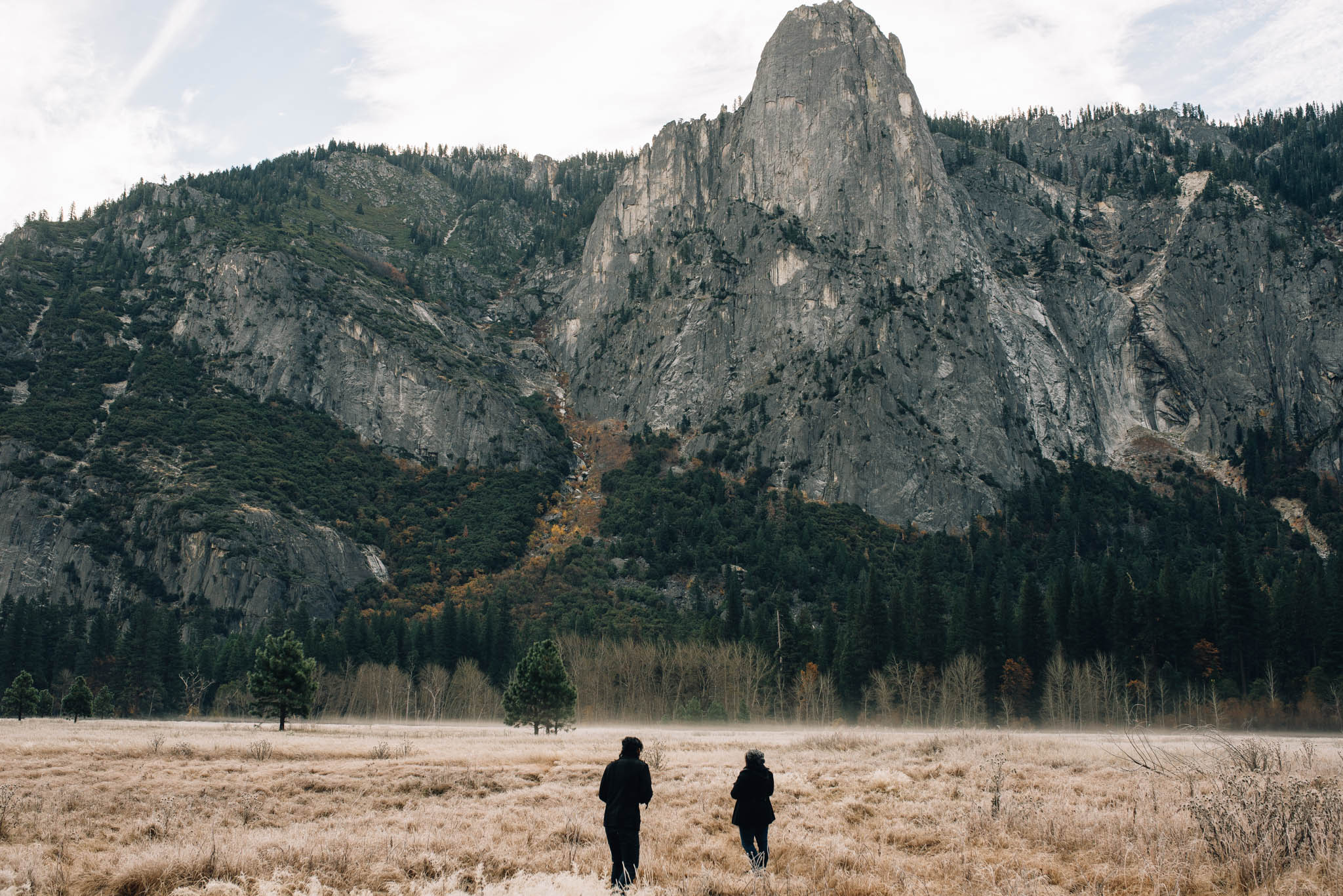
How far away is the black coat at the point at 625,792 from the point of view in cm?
1334

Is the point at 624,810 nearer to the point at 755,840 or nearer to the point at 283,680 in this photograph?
the point at 755,840

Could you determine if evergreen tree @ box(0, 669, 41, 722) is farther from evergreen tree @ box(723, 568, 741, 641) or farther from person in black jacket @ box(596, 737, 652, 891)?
person in black jacket @ box(596, 737, 652, 891)

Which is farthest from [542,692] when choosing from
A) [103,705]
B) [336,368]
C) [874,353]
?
[336,368]

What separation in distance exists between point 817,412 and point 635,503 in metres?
38.6

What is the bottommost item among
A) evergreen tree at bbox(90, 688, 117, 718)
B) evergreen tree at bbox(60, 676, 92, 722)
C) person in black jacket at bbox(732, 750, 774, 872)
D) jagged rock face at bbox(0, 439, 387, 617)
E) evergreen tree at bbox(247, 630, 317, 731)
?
evergreen tree at bbox(90, 688, 117, 718)

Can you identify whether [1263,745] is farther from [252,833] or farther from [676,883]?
[252,833]

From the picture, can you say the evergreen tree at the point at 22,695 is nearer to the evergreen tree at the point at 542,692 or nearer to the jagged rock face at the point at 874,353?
the evergreen tree at the point at 542,692

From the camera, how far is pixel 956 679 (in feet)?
248

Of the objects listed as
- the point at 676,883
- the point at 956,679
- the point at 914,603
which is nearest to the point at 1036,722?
the point at 956,679

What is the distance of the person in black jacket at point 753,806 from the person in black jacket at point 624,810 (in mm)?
1533

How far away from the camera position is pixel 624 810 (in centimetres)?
1336

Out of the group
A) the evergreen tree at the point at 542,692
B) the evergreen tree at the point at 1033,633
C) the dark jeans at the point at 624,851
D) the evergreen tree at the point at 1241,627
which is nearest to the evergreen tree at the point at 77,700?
the evergreen tree at the point at 542,692

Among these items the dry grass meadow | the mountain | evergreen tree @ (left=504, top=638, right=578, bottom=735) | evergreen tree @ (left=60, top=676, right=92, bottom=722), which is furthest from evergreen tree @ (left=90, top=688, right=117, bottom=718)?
the dry grass meadow

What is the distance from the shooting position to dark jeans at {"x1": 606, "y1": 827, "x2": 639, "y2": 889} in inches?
525
